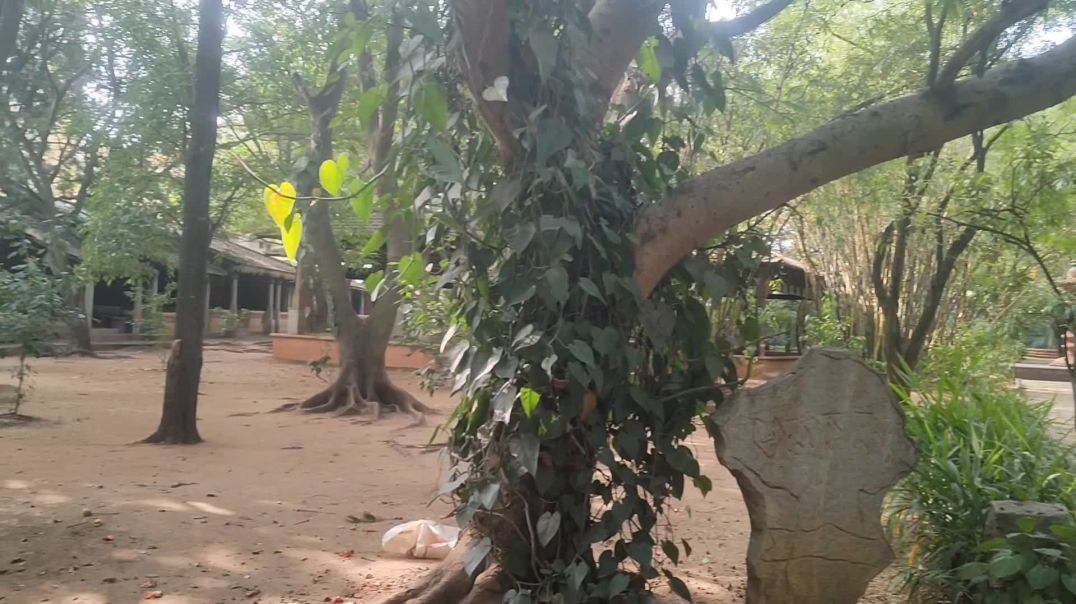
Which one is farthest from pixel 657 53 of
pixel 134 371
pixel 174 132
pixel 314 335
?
pixel 314 335

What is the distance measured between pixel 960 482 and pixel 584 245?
2.23 metres

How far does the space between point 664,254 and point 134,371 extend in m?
14.9

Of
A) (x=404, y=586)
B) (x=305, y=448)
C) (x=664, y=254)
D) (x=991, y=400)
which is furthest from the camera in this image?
(x=305, y=448)

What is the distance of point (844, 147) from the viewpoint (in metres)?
3.41

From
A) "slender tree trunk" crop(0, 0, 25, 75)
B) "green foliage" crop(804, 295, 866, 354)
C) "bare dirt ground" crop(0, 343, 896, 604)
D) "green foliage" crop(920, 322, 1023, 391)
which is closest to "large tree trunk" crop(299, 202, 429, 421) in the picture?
"bare dirt ground" crop(0, 343, 896, 604)

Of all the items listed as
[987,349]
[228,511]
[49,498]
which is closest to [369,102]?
[228,511]

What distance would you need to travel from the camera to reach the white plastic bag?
460 cm

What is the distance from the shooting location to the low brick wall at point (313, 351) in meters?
18.0

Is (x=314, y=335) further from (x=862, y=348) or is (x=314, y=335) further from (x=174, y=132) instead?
(x=862, y=348)

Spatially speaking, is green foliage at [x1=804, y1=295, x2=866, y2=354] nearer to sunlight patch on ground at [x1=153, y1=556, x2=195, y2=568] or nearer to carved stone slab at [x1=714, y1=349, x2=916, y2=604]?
carved stone slab at [x1=714, y1=349, x2=916, y2=604]

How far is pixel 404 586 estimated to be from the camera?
159 inches

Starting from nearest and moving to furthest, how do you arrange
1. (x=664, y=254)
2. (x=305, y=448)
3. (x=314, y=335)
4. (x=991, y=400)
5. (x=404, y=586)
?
(x=664, y=254), (x=404, y=586), (x=991, y=400), (x=305, y=448), (x=314, y=335)

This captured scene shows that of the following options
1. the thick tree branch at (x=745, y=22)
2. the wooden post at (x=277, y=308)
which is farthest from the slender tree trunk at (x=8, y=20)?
the wooden post at (x=277, y=308)

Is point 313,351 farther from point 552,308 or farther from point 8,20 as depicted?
point 552,308
